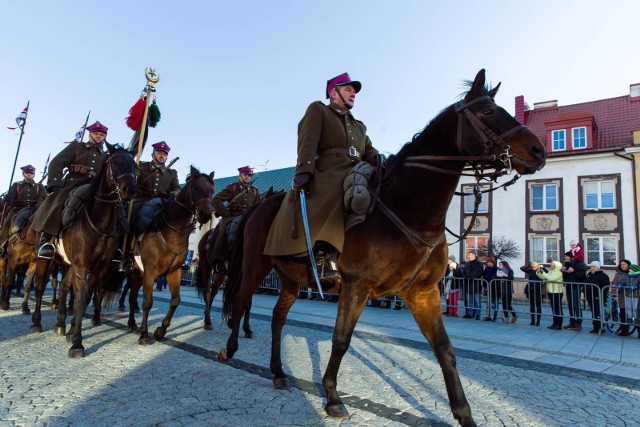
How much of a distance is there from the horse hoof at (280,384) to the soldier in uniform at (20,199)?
34.5ft

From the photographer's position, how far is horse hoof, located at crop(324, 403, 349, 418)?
149 inches

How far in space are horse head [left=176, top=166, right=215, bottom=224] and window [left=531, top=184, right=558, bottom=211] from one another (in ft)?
80.2

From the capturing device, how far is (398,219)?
381cm

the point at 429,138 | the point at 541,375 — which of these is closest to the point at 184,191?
the point at 429,138

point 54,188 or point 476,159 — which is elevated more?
point 54,188

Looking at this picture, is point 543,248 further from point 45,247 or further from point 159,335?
point 45,247

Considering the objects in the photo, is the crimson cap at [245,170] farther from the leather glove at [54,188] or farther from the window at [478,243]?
the window at [478,243]

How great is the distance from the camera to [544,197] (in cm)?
2678

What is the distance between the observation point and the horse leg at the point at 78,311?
6008mm

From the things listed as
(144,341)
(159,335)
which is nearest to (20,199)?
(159,335)

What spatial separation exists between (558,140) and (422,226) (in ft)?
93.7

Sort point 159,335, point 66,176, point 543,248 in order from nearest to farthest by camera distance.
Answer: point 159,335 < point 66,176 < point 543,248

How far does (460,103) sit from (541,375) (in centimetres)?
416

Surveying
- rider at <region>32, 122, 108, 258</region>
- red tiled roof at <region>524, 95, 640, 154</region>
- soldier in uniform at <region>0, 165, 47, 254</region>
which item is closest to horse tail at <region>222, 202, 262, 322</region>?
rider at <region>32, 122, 108, 258</region>
